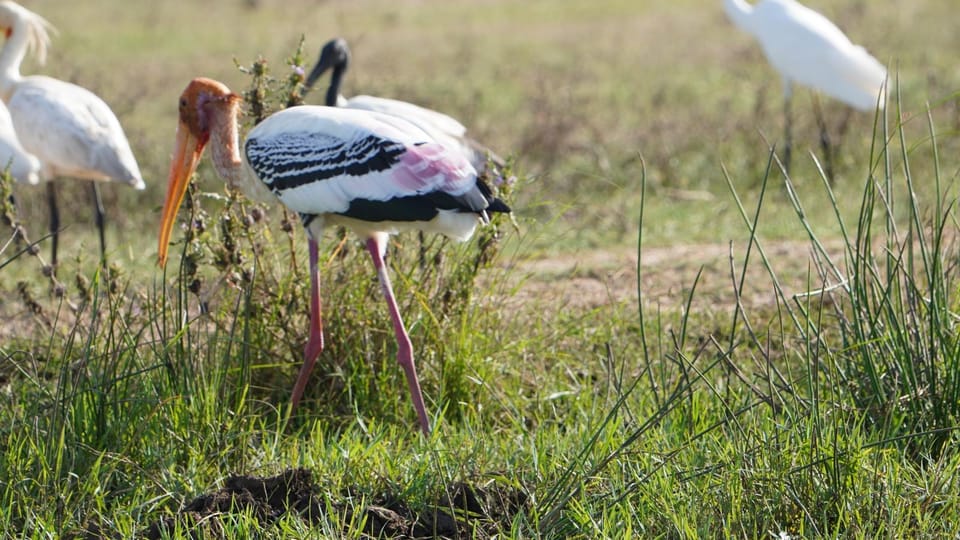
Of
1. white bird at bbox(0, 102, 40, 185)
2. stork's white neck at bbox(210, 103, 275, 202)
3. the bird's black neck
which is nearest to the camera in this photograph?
stork's white neck at bbox(210, 103, 275, 202)

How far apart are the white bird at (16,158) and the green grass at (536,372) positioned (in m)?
0.47

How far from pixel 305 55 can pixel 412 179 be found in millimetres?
892

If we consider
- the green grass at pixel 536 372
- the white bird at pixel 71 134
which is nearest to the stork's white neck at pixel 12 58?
the white bird at pixel 71 134

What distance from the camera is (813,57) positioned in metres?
8.28

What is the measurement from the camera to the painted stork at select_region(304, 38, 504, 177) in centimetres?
542

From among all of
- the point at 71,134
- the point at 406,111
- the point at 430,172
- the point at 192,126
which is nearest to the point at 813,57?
the point at 406,111

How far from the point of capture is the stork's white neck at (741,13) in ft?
29.8

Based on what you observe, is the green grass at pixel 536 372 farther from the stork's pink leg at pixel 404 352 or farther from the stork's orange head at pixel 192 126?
the stork's orange head at pixel 192 126

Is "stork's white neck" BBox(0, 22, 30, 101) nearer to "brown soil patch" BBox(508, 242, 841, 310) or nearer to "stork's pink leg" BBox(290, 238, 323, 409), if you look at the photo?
"brown soil patch" BBox(508, 242, 841, 310)

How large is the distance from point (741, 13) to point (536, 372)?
5.36 meters

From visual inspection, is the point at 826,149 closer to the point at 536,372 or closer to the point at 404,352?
the point at 536,372

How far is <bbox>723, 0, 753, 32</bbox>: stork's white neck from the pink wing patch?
5.44m

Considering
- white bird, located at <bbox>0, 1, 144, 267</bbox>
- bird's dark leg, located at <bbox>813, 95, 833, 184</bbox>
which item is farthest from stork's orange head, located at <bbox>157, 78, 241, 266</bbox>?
bird's dark leg, located at <bbox>813, 95, 833, 184</bbox>

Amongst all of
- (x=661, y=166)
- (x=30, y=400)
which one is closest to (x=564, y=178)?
(x=661, y=166)
